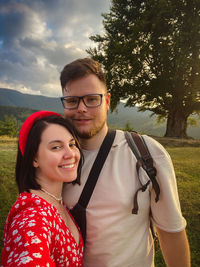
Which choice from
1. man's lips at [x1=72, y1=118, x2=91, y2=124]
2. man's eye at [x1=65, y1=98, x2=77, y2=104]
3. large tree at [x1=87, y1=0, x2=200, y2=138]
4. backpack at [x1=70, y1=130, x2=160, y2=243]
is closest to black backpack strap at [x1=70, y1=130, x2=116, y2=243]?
backpack at [x1=70, y1=130, x2=160, y2=243]

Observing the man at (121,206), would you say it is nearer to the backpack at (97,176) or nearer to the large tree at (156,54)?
the backpack at (97,176)

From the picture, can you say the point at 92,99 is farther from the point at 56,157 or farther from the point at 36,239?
the point at 36,239

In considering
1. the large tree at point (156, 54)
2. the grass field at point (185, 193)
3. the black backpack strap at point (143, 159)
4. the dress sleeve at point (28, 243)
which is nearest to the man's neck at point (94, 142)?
Answer: the black backpack strap at point (143, 159)

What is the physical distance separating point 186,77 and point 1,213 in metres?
21.5

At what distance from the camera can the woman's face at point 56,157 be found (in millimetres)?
1888

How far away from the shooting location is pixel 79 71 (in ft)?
7.59

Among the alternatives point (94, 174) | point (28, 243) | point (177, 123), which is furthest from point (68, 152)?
point (177, 123)

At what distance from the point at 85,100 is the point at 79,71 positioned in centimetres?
39

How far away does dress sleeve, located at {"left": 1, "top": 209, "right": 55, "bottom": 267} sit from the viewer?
3.90ft

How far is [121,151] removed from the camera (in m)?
2.13

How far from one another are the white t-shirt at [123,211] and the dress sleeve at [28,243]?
62 cm

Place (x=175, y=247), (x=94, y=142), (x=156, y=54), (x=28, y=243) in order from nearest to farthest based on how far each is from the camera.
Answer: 1. (x=28, y=243)
2. (x=175, y=247)
3. (x=94, y=142)
4. (x=156, y=54)

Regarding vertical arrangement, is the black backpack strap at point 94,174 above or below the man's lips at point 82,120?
below

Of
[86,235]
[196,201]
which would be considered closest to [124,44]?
[196,201]
